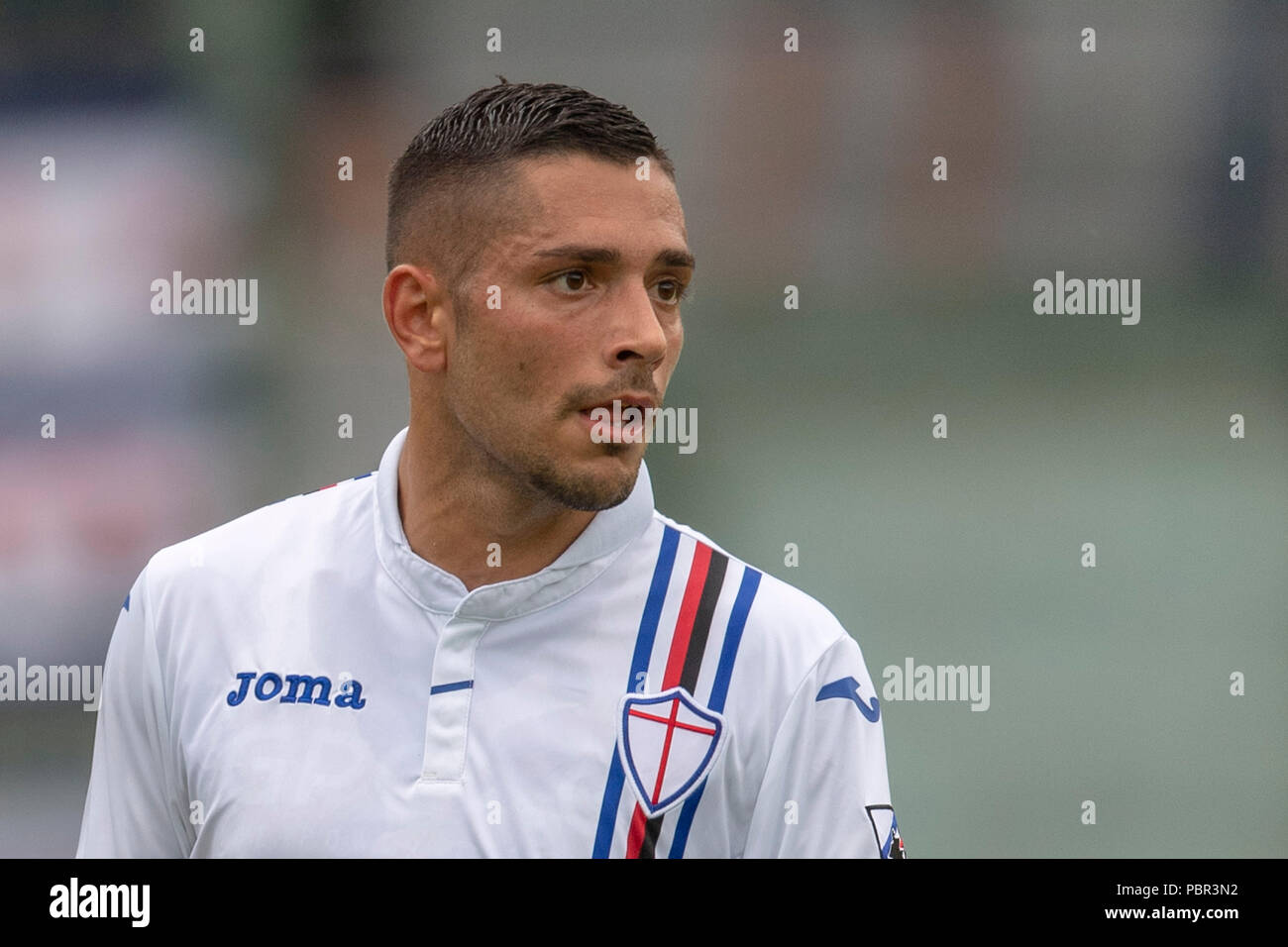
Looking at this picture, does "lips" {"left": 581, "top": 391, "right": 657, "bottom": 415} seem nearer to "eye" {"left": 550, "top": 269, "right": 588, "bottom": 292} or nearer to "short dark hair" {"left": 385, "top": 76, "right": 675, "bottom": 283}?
"eye" {"left": 550, "top": 269, "right": 588, "bottom": 292}

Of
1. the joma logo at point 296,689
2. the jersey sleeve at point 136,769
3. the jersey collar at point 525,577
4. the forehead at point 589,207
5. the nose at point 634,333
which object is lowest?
the jersey sleeve at point 136,769

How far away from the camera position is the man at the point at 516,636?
201 cm

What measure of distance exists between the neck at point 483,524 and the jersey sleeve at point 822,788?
460 mm

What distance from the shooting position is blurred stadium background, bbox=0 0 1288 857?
4.87 m

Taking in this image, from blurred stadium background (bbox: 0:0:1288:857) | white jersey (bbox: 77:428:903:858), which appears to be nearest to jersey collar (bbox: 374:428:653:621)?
white jersey (bbox: 77:428:903:858)

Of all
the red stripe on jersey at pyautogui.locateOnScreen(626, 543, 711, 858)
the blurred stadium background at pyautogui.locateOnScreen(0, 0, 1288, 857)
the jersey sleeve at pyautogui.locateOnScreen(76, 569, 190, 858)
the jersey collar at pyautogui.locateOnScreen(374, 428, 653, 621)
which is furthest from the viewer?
the blurred stadium background at pyautogui.locateOnScreen(0, 0, 1288, 857)

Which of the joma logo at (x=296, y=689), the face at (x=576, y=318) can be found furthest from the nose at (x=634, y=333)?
the joma logo at (x=296, y=689)

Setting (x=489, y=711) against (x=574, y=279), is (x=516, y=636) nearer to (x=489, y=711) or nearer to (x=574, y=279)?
(x=489, y=711)

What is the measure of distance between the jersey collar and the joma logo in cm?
18

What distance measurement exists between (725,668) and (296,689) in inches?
26.6

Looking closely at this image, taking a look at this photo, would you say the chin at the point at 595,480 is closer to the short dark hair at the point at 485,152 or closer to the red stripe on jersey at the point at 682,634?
the red stripe on jersey at the point at 682,634

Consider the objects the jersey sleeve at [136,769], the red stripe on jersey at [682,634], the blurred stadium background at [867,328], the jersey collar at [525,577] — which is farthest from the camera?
Result: the blurred stadium background at [867,328]

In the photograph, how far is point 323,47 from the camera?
5176 millimetres

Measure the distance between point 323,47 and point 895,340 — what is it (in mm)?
2469
